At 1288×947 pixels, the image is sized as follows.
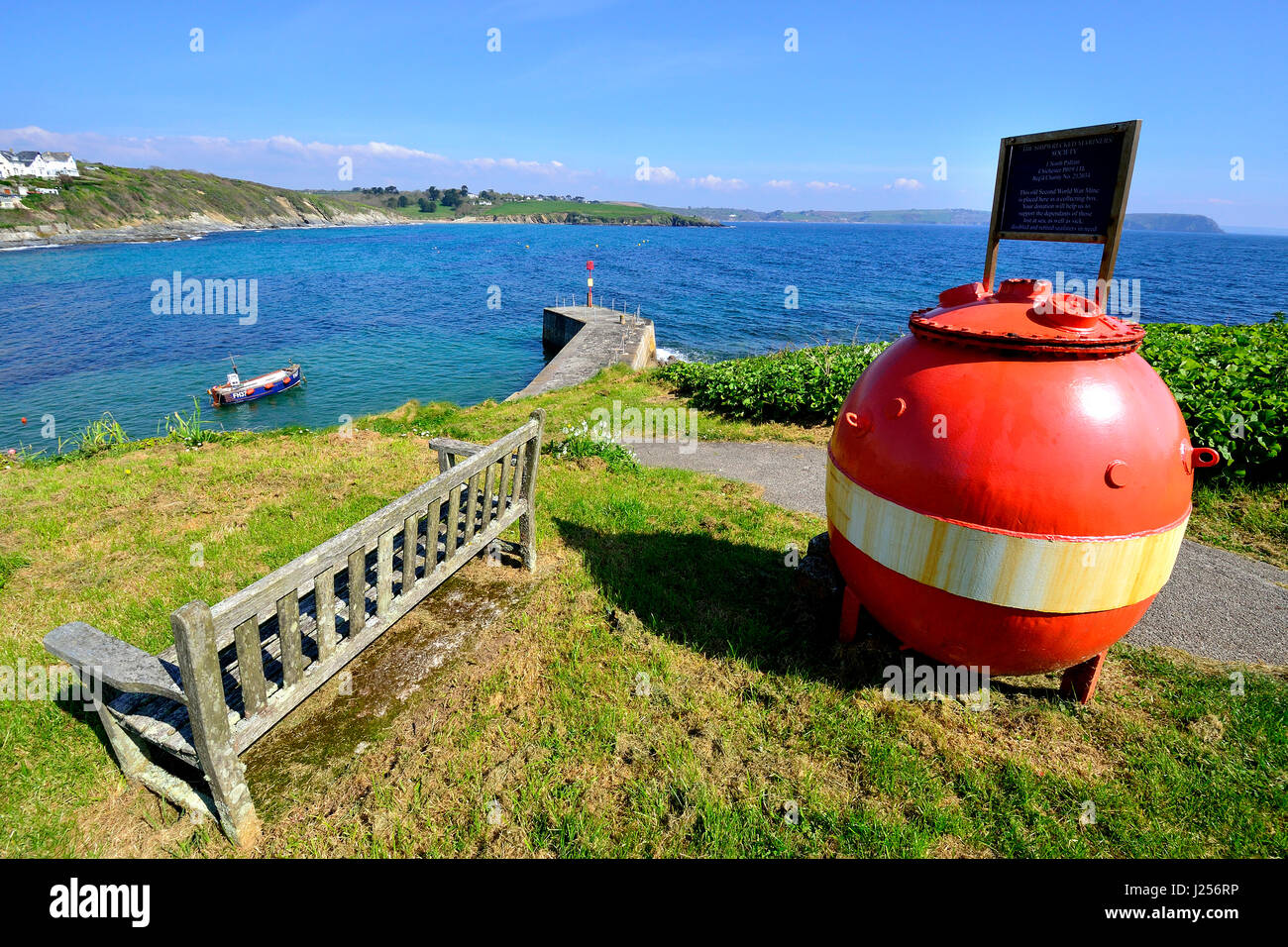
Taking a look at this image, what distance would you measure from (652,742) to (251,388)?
25918 millimetres

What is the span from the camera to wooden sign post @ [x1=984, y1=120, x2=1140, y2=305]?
13.3ft

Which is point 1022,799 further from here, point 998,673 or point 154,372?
point 154,372

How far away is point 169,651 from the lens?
3785mm

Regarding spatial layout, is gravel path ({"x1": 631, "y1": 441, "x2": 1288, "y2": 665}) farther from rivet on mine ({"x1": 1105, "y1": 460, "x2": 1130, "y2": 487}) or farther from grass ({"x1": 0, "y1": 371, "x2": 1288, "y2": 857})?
rivet on mine ({"x1": 1105, "y1": 460, "x2": 1130, "y2": 487})

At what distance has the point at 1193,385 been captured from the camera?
8688 mm

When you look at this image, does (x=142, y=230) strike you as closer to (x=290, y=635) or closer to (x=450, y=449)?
(x=450, y=449)

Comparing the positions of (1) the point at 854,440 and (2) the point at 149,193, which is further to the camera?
(2) the point at 149,193

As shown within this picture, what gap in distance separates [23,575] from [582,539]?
5655 millimetres

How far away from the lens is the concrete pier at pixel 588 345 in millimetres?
19684

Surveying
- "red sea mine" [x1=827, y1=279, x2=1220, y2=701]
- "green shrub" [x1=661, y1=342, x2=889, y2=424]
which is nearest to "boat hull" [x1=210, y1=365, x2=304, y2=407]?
"green shrub" [x1=661, y1=342, x2=889, y2=424]

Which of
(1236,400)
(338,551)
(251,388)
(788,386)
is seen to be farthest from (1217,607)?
(251,388)

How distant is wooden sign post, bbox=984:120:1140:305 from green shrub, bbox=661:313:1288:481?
4696 mm
